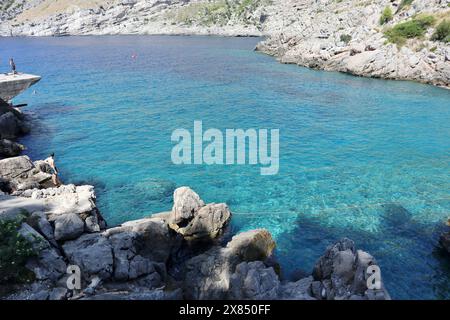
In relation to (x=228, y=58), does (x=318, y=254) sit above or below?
below

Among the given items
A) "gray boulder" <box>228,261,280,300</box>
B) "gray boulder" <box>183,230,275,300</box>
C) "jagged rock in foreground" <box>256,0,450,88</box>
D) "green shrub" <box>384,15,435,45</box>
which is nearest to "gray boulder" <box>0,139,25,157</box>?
"gray boulder" <box>183,230,275,300</box>

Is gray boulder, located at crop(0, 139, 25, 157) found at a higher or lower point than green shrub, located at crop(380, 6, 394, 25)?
lower

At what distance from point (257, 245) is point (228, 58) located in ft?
306

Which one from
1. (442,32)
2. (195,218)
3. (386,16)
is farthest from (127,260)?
(386,16)

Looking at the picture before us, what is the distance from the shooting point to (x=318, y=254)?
24344 millimetres

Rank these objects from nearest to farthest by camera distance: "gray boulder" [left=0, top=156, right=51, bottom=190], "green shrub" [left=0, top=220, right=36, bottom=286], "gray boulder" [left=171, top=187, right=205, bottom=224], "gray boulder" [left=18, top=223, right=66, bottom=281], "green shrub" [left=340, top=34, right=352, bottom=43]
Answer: "green shrub" [left=0, top=220, right=36, bottom=286] → "gray boulder" [left=18, top=223, right=66, bottom=281] → "gray boulder" [left=171, top=187, right=205, bottom=224] → "gray boulder" [left=0, top=156, right=51, bottom=190] → "green shrub" [left=340, top=34, right=352, bottom=43]

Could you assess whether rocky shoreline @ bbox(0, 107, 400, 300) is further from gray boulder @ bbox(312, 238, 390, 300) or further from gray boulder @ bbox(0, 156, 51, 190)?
gray boulder @ bbox(0, 156, 51, 190)

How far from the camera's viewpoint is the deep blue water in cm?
2636

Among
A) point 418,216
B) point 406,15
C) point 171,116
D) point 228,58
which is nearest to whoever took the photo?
point 418,216

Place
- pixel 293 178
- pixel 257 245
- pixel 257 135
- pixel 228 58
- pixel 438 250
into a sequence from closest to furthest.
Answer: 1. pixel 257 245
2. pixel 438 250
3. pixel 293 178
4. pixel 257 135
5. pixel 228 58

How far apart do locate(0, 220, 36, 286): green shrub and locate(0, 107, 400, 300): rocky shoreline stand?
151 millimetres

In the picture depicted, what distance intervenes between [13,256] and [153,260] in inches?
291
